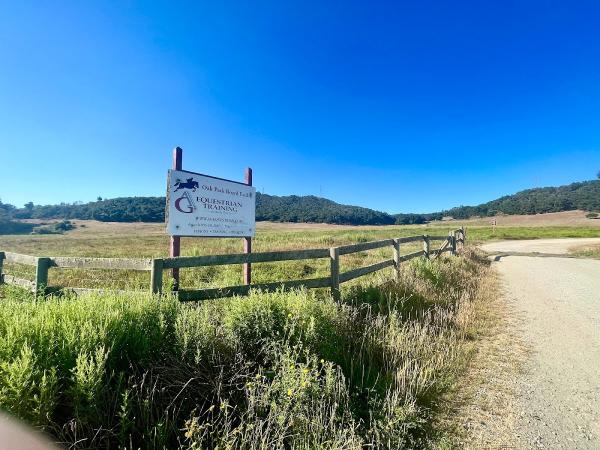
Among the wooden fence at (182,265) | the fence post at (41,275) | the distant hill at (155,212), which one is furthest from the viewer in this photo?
the distant hill at (155,212)

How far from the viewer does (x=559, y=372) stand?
4066mm

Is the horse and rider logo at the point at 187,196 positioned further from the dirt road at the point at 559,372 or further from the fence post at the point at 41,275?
the dirt road at the point at 559,372

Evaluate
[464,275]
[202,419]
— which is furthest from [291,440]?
[464,275]

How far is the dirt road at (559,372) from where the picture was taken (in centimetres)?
287

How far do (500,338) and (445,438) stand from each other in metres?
3.36

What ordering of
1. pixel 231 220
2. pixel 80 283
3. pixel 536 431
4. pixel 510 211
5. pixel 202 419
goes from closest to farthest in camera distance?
pixel 202 419 < pixel 536 431 < pixel 231 220 < pixel 80 283 < pixel 510 211

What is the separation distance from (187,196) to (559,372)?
6.49 meters

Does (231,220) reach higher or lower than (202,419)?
higher

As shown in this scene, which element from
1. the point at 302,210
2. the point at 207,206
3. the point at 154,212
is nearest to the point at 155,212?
the point at 154,212

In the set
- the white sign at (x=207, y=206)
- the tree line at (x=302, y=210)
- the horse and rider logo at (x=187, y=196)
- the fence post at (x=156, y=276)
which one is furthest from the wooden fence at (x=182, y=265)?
the tree line at (x=302, y=210)

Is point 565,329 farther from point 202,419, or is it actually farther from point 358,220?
point 358,220

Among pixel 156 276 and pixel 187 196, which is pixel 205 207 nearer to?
pixel 187 196

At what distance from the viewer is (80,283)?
974 centimetres

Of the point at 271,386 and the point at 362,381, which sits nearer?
the point at 271,386
